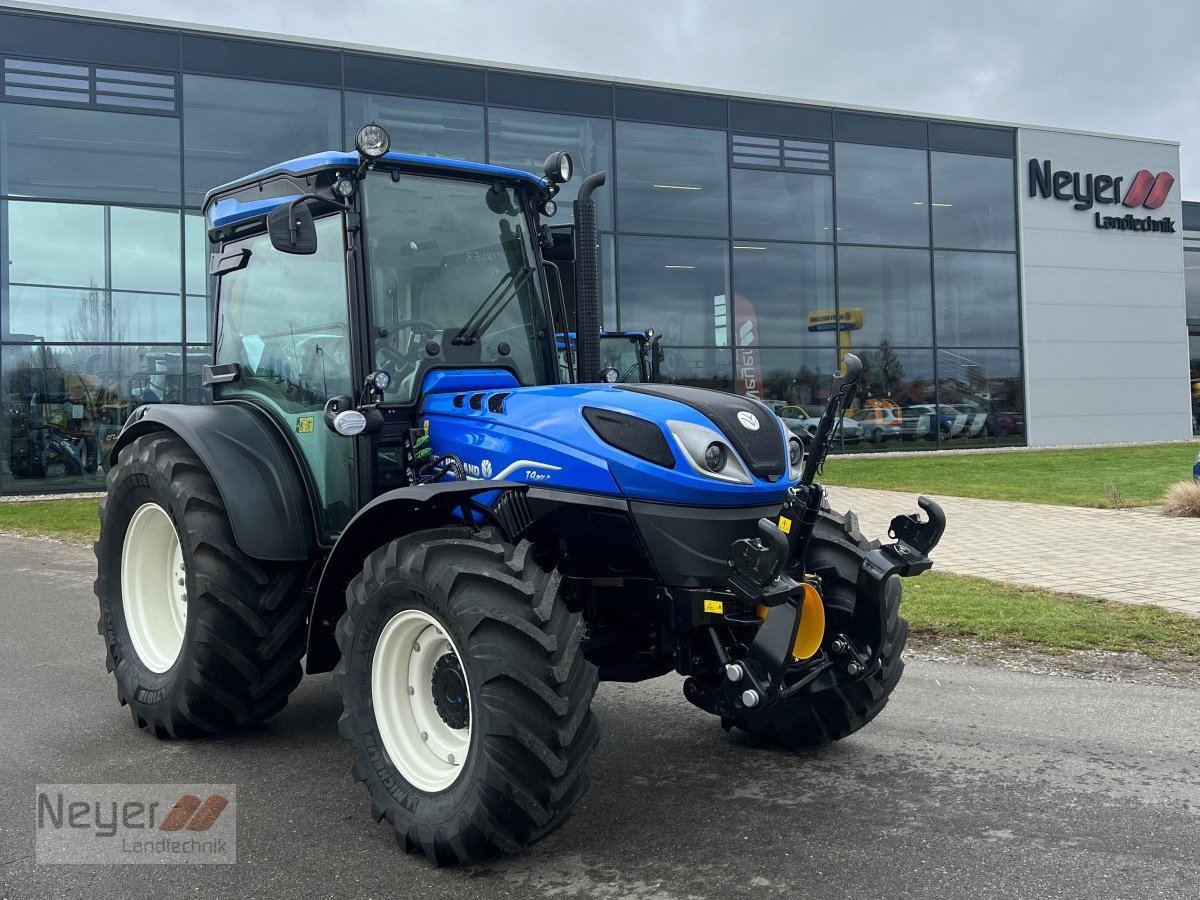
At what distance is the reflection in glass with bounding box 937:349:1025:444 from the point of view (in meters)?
28.7

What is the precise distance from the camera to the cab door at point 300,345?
487 centimetres

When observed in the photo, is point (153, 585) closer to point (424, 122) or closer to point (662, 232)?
point (424, 122)

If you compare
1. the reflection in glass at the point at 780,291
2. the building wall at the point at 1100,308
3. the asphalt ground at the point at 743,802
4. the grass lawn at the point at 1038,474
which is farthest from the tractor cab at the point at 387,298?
the building wall at the point at 1100,308

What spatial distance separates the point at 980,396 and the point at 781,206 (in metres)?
7.57

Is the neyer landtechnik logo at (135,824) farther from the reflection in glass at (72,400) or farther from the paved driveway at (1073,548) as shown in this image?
the reflection in glass at (72,400)

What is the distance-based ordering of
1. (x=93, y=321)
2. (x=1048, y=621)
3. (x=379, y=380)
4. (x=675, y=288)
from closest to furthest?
1. (x=379, y=380)
2. (x=1048, y=621)
3. (x=93, y=321)
4. (x=675, y=288)

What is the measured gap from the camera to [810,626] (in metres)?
4.05

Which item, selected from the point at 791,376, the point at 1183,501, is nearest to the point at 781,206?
the point at 791,376

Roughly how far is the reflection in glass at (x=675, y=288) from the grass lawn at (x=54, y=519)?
1216cm

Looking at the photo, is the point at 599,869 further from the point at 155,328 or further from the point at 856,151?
the point at 856,151

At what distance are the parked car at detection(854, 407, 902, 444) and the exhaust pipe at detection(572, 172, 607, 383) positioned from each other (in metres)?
23.5

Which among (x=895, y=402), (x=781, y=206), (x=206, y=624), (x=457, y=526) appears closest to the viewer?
(x=457, y=526)

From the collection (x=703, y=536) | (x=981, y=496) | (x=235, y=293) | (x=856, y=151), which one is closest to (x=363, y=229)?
(x=235, y=293)

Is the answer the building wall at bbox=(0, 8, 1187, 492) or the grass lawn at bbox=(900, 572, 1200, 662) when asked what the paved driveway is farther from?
the building wall at bbox=(0, 8, 1187, 492)
